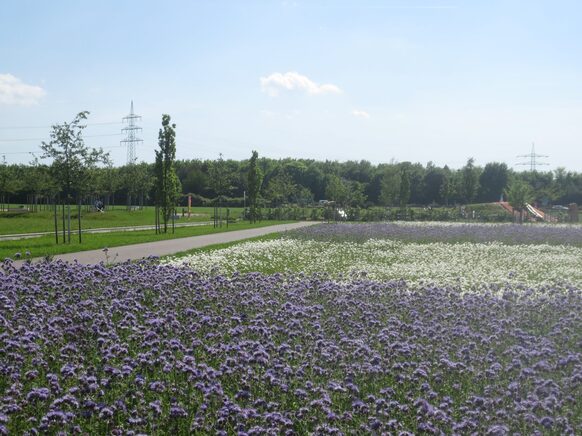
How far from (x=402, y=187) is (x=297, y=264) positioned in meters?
50.9

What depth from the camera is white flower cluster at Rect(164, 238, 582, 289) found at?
52.5 ft

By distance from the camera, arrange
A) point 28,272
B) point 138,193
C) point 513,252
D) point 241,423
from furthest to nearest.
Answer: point 138,193
point 513,252
point 28,272
point 241,423

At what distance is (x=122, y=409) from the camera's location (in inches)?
215

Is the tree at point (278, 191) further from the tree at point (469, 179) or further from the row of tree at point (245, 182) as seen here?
the tree at point (469, 179)

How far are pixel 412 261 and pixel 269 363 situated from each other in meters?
14.4

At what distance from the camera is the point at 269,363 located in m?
6.63

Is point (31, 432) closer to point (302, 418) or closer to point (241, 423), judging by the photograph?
point (241, 423)

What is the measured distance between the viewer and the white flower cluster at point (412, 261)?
1600cm

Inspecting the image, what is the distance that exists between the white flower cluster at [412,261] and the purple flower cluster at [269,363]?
3.83 m

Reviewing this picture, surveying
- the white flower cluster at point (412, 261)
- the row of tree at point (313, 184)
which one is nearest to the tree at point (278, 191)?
the row of tree at point (313, 184)

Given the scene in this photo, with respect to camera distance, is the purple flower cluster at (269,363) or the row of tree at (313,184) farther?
the row of tree at (313,184)

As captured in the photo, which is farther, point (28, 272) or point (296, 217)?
point (296, 217)

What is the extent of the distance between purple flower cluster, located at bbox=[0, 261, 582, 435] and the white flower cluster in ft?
12.6

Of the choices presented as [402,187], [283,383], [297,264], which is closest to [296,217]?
[402,187]
